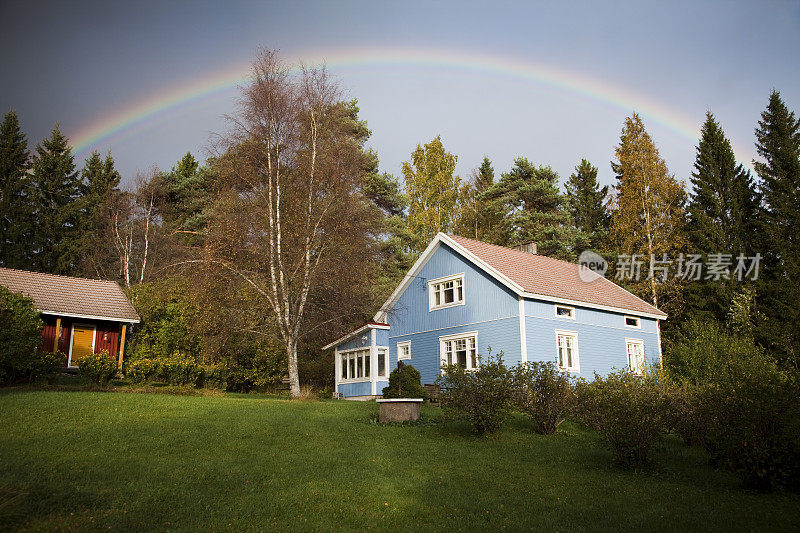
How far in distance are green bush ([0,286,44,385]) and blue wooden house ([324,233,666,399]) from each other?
13187mm

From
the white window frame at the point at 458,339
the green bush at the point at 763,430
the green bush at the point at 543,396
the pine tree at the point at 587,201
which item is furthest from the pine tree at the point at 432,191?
the green bush at the point at 763,430

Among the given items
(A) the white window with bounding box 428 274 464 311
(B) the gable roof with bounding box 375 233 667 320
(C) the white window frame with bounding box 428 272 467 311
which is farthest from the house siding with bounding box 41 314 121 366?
(A) the white window with bounding box 428 274 464 311

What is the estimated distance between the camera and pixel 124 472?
8242 millimetres

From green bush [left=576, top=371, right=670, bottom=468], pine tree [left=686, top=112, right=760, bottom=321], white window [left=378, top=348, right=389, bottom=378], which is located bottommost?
green bush [left=576, top=371, right=670, bottom=468]

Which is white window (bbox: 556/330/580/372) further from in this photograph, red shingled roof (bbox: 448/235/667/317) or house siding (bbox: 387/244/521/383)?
house siding (bbox: 387/244/521/383)

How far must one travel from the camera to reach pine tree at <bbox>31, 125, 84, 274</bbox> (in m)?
37.8

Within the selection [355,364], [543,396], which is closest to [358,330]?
[355,364]

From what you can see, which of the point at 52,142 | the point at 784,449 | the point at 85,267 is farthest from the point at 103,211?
the point at 784,449

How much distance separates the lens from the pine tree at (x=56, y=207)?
37812 millimetres

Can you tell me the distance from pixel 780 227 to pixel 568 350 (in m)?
16.6

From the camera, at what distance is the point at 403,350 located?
85.1ft

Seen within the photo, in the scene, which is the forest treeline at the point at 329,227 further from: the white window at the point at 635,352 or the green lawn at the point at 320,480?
the green lawn at the point at 320,480

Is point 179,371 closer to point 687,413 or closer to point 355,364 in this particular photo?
point 355,364

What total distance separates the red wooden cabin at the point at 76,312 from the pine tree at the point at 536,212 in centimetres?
2535
